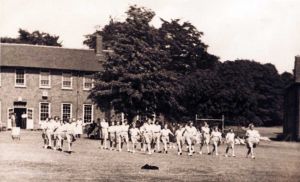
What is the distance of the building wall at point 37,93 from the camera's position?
48.8 meters

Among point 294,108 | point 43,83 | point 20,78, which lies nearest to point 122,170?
point 20,78

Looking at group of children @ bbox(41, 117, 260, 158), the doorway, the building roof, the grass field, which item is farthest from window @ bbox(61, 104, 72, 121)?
the grass field

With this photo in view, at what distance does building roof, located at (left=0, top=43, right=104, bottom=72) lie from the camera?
163 feet

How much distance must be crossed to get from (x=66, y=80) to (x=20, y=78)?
166 inches

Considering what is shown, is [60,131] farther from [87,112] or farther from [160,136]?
[87,112]

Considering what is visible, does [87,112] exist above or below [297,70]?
below

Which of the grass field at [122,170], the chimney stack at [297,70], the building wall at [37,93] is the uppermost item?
the chimney stack at [297,70]

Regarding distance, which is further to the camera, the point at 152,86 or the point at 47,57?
the point at 47,57

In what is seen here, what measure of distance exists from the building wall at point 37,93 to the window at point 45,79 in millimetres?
282

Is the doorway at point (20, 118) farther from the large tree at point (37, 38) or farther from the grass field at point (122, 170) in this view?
the grass field at point (122, 170)

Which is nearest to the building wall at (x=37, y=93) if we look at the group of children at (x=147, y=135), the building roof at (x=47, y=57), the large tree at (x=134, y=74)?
the building roof at (x=47, y=57)

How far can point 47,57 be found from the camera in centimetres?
5125

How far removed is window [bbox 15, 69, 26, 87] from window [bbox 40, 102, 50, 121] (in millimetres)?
2472

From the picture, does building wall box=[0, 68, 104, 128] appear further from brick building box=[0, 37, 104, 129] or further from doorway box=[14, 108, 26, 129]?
doorway box=[14, 108, 26, 129]
